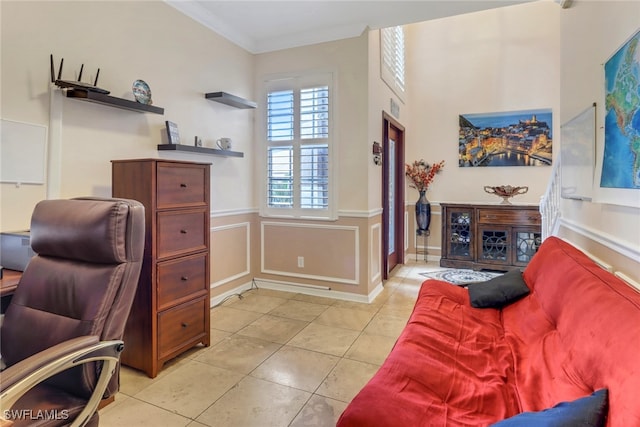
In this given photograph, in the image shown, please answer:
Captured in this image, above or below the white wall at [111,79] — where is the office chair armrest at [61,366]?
below

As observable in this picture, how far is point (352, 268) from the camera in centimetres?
360

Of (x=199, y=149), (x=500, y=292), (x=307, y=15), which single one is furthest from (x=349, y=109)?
(x=500, y=292)

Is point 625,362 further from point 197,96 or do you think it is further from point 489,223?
point 489,223

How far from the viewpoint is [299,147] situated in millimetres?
3744

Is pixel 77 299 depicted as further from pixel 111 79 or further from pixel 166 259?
pixel 111 79

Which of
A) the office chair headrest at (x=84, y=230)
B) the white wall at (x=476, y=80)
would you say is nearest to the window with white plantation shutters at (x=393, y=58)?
the white wall at (x=476, y=80)

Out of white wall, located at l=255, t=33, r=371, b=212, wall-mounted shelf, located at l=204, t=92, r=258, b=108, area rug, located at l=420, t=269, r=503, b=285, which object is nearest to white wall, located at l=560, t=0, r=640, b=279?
white wall, located at l=255, t=33, r=371, b=212

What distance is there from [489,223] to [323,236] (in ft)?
8.14

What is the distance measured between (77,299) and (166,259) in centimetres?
88

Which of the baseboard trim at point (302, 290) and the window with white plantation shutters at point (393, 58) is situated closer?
the baseboard trim at point (302, 290)

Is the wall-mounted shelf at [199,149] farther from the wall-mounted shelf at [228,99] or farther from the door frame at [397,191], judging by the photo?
the door frame at [397,191]

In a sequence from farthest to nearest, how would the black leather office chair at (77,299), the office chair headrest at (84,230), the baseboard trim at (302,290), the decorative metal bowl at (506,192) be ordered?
1. the decorative metal bowl at (506,192)
2. the baseboard trim at (302,290)
3. the office chair headrest at (84,230)
4. the black leather office chair at (77,299)

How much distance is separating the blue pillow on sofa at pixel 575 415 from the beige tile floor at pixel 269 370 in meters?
1.06

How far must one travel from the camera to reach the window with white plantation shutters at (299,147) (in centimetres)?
363
